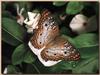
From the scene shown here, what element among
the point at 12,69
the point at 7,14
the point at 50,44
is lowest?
the point at 12,69

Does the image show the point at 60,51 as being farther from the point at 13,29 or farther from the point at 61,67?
the point at 13,29

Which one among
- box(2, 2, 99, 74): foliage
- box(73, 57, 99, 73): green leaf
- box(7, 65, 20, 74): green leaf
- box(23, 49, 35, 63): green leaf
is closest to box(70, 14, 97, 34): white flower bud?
box(2, 2, 99, 74): foliage

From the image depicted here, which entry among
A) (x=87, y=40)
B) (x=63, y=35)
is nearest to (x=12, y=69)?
(x=63, y=35)

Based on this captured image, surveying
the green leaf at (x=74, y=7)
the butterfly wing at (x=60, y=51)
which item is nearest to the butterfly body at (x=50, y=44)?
the butterfly wing at (x=60, y=51)

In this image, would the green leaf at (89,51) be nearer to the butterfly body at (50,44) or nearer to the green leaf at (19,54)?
the butterfly body at (50,44)

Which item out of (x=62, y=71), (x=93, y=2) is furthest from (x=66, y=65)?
(x=93, y=2)

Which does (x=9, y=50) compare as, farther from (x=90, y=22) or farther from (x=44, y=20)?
(x=90, y=22)

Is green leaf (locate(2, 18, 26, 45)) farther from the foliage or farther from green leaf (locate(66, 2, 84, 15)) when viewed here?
green leaf (locate(66, 2, 84, 15))
